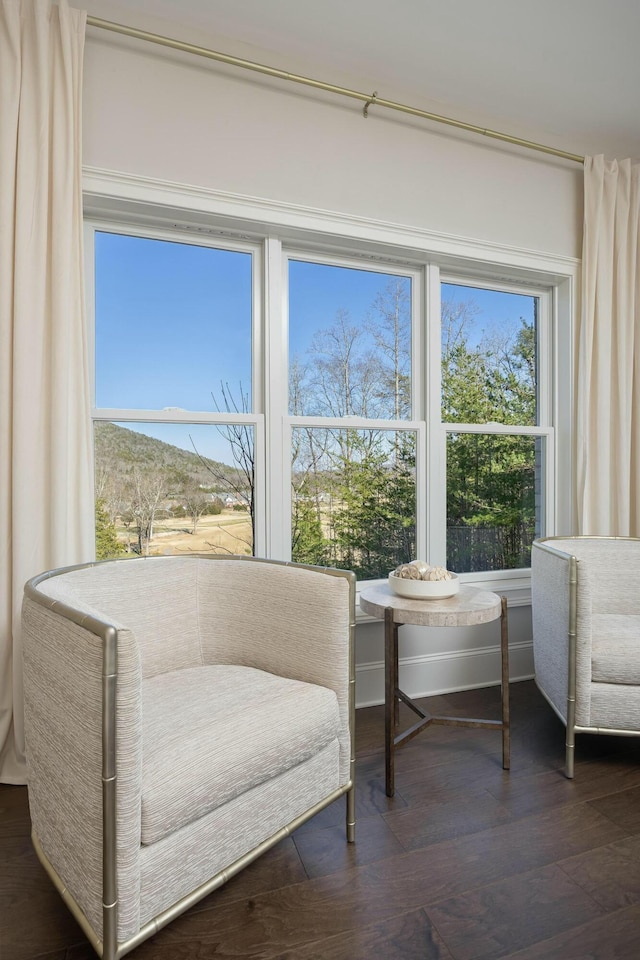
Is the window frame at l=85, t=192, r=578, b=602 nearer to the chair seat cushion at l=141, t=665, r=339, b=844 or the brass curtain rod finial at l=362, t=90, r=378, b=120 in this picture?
the brass curtain rod finial at l=362, t=90, r=378, b=120

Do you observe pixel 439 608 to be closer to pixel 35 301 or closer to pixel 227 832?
pixel 227 832

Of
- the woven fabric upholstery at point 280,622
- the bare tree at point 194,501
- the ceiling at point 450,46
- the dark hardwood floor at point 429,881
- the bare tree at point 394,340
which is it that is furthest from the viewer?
the bare tree at point 394,340

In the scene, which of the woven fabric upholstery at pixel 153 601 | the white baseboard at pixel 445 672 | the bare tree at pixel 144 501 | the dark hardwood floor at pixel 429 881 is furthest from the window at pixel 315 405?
the dark hardwood floor at pixel 429 881

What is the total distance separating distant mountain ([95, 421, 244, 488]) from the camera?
2.17 m

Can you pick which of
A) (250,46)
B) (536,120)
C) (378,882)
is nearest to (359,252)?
(250,46)

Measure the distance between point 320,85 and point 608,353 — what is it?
1825 millimetres

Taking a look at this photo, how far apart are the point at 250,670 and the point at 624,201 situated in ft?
9.55

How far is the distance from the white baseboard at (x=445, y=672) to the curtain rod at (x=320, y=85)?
2440 mm

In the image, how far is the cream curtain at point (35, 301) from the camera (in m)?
1.78

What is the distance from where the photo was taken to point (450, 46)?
85.7 inches

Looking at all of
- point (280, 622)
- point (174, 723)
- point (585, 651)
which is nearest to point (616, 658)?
point (585, 651)

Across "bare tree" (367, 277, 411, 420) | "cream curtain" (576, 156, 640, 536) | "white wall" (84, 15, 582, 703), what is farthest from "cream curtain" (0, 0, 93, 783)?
"cream curtain" (576, 156, 640, 536)

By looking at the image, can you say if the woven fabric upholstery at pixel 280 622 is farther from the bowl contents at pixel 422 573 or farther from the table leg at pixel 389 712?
the bowl contents at pixel 422 573

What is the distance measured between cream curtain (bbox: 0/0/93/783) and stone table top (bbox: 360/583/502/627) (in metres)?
1.10
